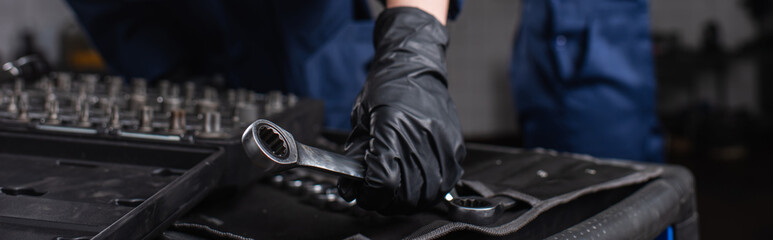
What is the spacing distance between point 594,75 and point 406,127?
109 cm

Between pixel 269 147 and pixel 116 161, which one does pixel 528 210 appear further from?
pixel 116 161

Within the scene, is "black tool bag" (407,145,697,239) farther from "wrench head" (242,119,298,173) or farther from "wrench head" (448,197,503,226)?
"wrench head" (242,119,298,173)

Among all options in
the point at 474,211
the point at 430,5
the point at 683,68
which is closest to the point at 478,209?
the point at 474,211

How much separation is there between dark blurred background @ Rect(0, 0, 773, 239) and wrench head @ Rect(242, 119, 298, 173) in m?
2.56

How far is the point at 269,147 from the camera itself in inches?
14.5

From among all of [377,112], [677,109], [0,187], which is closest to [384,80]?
[377,112]

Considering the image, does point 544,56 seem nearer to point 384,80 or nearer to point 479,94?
point 384,80

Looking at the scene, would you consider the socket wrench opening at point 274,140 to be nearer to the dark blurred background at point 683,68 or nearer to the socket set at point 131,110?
the socket set at point 131,110

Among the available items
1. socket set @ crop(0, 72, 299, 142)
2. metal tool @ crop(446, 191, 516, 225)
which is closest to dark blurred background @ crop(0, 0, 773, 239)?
socket set @ crop(0, 72, 299, 142)

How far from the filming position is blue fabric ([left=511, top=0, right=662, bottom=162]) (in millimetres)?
1415

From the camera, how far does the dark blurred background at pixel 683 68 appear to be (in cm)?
307

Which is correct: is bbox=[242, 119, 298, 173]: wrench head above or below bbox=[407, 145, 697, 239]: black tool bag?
above

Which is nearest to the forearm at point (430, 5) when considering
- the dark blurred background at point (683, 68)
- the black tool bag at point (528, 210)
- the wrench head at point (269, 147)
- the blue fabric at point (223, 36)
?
the black tool bag at point (528, 210)

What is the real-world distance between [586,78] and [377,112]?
1091 millimetres
